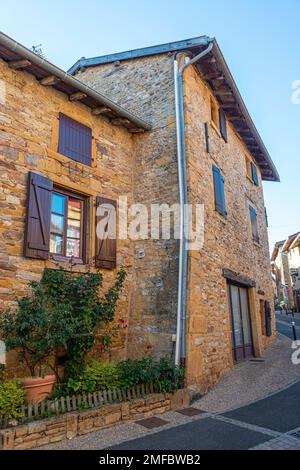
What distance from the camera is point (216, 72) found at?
8195mm

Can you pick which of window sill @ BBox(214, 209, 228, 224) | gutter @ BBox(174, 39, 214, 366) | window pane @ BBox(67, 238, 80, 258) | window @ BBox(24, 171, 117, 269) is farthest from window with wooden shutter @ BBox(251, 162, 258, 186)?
window pane @ BBox(67, 238, 80, 258)

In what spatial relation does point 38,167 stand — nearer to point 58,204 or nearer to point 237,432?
point 58,204

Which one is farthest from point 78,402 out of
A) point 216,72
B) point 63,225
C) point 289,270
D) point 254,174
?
point 289,270

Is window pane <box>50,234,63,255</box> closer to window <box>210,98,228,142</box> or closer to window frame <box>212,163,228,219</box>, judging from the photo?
window frame <box>212,163,228,219</box>

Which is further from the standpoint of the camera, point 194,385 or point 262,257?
point 262,257

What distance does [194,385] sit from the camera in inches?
221

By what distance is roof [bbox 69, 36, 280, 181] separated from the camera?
7.52 m

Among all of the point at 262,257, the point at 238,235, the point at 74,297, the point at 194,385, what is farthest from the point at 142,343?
the point at 262,257

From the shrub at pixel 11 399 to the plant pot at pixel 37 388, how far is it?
18cm

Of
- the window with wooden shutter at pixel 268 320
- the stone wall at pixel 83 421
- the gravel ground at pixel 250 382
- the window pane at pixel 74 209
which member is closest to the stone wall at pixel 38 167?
the window pane at pixel 74 209

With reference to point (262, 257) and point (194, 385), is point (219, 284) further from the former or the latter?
point (262, 257)
